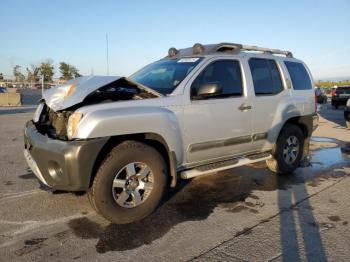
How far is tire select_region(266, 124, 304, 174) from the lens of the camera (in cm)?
610

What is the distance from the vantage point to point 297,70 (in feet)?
21.4

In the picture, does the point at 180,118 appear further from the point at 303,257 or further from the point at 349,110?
the point at 349,110

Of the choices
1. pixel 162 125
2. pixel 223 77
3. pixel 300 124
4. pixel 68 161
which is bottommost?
pixel 68 161

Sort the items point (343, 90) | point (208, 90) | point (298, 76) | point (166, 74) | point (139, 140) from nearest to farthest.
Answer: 1. point (139, 140)
2. point (208, 90)
3. point (166, 74)
4. point (298, 76)
5. point (343, 90)

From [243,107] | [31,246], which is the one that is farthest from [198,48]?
[31,246]

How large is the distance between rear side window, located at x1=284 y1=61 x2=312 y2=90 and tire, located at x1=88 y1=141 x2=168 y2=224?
10.3ft

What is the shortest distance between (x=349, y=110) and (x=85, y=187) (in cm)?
1095

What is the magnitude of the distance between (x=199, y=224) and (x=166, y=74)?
81.8 inches

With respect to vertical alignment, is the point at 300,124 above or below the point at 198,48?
below

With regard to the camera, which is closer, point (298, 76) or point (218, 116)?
point (218, 116)

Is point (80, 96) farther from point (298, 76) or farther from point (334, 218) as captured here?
point (298, 76)

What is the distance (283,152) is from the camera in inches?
243

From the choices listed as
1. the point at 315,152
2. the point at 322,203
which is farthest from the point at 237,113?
the point at 315,152

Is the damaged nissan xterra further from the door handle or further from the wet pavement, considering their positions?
the wet pavement
